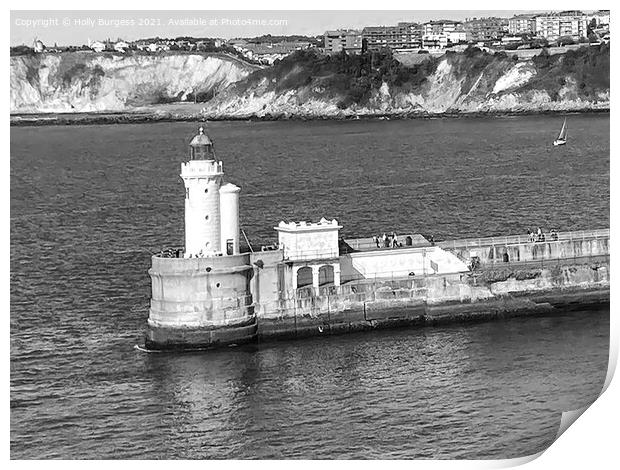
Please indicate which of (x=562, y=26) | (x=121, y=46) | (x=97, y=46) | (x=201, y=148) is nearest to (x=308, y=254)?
(x=201, y=148)

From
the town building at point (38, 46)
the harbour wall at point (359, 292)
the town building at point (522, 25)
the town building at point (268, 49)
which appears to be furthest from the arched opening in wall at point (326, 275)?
the town building at point (522, 25)

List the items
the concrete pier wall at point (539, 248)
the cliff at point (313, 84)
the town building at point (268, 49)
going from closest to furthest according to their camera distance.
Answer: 1. the concrete pier wall at point (539, 248)
2. the cliff at point (313, 84)
3. the town building at point (268, 49)

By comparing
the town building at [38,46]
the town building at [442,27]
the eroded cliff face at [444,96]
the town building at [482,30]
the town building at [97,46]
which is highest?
the town building at [482,30]

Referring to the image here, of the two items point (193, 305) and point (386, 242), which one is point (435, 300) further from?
point (193, 305)

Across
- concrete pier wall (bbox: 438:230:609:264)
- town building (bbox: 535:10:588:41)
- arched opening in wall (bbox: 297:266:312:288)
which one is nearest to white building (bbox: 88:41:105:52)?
arched opening in wall (bbox: 297:266:312:288)

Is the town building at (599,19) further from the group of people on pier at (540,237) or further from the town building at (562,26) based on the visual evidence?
the group of people on pier at (540,237)

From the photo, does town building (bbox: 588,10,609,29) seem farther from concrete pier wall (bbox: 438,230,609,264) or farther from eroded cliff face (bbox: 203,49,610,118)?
concrete pier wall (bbox: 438,230,609,264)

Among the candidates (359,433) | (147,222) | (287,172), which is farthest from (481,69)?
(359,433)

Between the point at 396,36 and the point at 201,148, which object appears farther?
the point at 396,36
